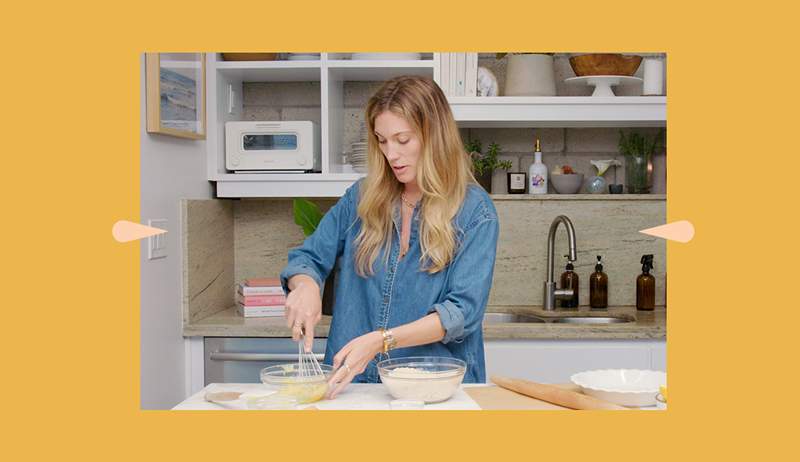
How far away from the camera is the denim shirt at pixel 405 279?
122 cm

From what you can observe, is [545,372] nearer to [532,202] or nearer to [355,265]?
[532,202]

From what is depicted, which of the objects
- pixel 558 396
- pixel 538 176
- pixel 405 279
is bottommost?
pixel 558 396

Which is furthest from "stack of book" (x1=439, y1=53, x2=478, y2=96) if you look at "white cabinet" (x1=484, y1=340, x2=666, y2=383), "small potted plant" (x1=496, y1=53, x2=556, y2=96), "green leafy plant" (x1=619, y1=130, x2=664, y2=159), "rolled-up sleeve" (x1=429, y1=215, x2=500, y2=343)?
"rolled-up sleeve" (x1=429, y1=215, x2=500, y2=343)

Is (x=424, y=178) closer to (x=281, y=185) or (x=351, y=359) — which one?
(x=351, y=359)

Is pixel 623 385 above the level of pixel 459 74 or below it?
below

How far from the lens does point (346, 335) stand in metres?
1.41

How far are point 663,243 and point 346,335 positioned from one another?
4.18ft

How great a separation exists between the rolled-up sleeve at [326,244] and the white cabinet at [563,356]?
66 centimetres

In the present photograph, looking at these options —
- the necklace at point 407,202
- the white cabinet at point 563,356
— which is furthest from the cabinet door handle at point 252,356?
the necklace at point 407,202

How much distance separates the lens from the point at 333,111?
2188 millimetres

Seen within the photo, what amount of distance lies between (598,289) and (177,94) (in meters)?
1.25

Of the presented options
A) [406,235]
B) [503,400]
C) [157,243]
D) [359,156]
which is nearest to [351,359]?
[503,400]

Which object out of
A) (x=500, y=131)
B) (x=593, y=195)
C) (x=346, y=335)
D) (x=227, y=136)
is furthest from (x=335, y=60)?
(x=346, y=335)

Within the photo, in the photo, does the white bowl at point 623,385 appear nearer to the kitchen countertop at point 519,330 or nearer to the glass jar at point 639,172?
the kitchen countertop at point 519,330
